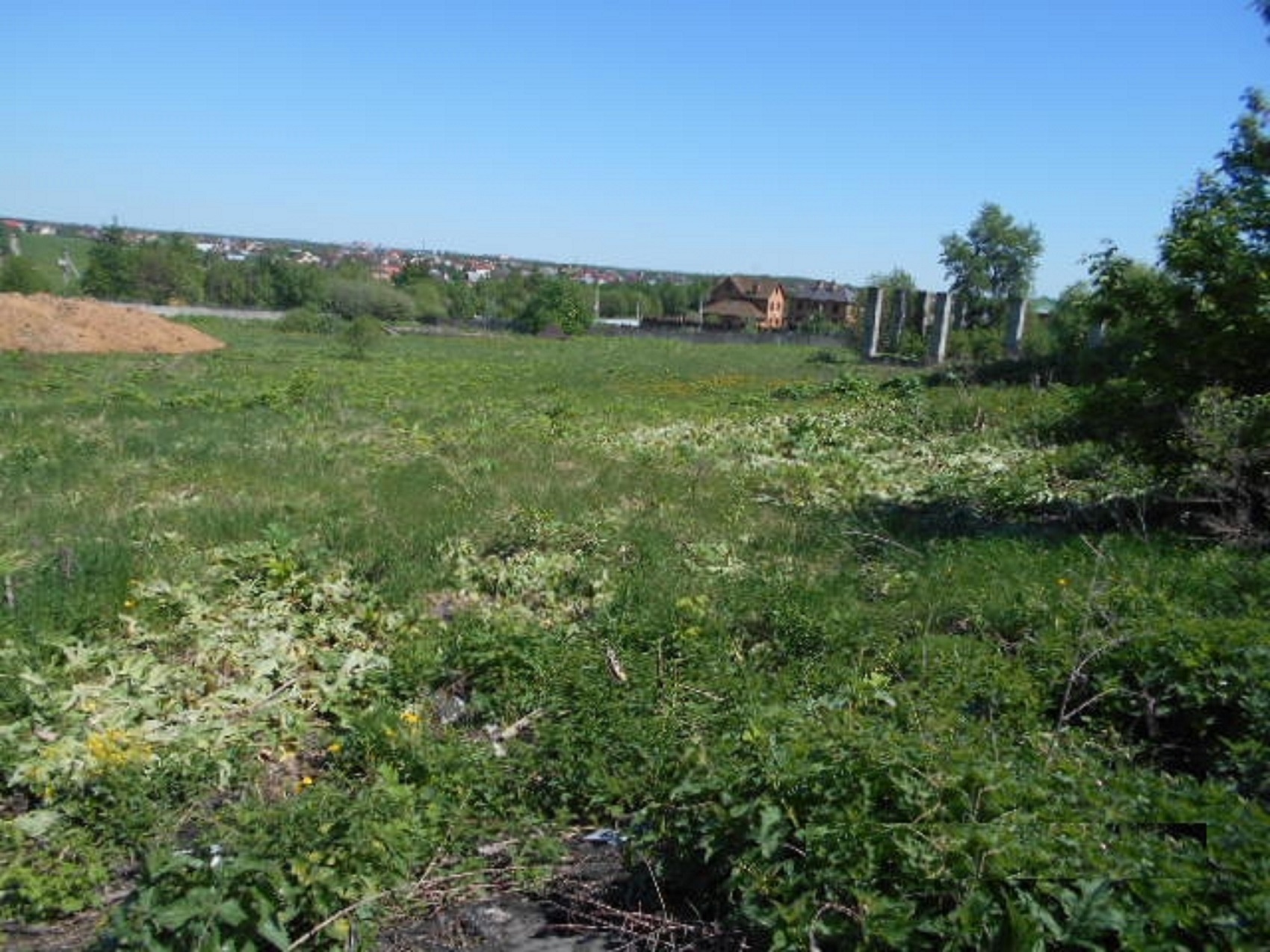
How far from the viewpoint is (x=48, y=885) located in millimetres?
4051

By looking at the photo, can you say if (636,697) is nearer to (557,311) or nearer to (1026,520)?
(1026,520)

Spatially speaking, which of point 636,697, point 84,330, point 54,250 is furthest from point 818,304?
point 636,697

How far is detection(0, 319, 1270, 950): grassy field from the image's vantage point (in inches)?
127

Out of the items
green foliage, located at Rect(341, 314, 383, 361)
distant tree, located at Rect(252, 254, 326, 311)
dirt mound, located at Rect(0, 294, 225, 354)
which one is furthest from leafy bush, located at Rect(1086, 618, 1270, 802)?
distant tree, located at Rect(252, 254, 326, 311)

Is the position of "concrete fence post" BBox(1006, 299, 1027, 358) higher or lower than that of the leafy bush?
higher

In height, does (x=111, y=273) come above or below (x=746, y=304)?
below

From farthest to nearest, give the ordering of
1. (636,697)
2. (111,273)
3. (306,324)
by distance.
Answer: (111,273)
(306,324)
(636,697)

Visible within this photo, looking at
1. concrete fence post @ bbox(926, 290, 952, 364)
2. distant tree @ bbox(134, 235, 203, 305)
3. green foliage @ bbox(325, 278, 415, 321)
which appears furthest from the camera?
distant tree @ bbox(134, 235, 203, 305)

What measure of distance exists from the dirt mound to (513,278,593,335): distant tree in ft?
116

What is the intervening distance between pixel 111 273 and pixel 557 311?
33824 millimetres

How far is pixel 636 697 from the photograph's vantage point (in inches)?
213

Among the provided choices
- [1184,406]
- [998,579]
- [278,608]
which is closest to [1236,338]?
[1184,406]

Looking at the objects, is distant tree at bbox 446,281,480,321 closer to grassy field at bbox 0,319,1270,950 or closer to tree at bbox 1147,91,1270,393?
grassy field at bbox 0,319,1270,950

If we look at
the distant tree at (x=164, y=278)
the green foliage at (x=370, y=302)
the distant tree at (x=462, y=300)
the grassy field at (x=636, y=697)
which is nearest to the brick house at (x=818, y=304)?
the distant tree at (x=462, y=300)
